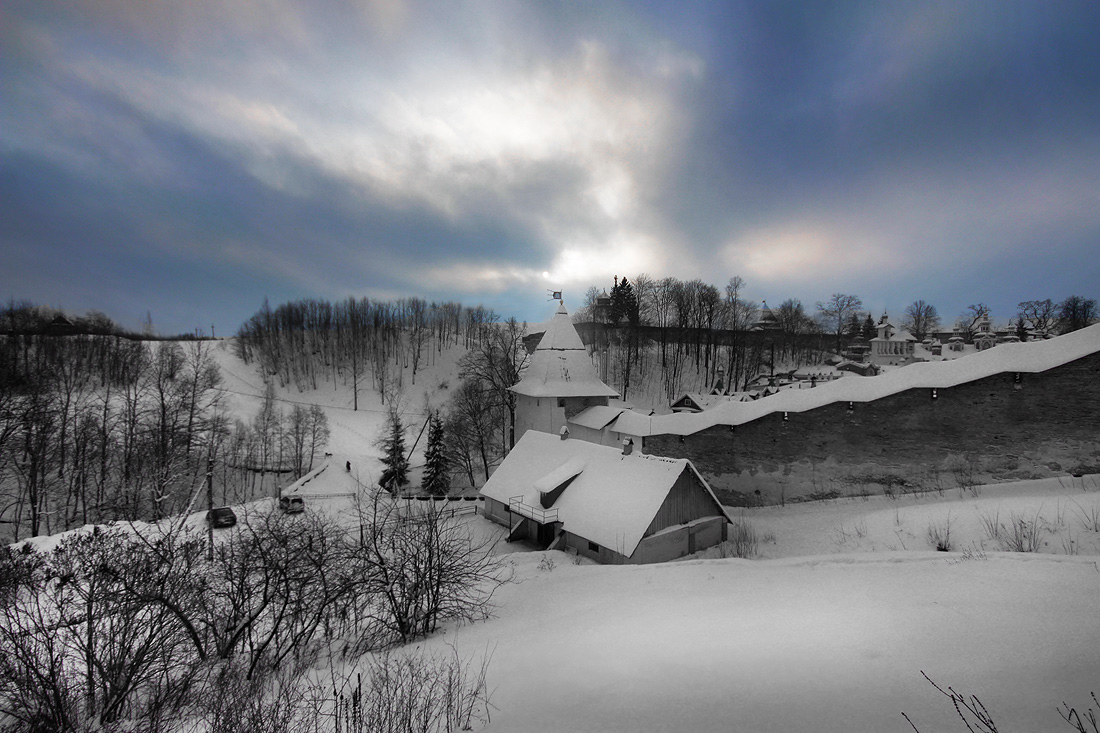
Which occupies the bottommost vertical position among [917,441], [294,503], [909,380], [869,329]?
[294,503]

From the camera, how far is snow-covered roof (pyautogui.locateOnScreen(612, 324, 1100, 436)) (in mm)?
13555

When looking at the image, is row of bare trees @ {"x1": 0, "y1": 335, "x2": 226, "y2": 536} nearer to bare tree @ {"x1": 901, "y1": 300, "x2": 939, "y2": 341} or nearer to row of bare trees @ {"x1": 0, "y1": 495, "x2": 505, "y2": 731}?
row of bare trees @ {"x1": 0, "y1": 495, "x2": 505, "y2": 731}

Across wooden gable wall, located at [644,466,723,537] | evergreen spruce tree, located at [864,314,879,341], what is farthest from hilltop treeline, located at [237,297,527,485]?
evergreen spruce tree, located at [864,314,879,341]

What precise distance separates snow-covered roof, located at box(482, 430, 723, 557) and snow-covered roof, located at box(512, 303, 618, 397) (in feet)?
18.3

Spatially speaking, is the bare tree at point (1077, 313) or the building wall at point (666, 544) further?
the bare tree at point (1077, 313)

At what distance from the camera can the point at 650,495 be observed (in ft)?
43.0

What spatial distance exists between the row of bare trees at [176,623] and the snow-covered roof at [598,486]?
4.50 m

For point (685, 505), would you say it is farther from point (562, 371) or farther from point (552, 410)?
point (562, 371)

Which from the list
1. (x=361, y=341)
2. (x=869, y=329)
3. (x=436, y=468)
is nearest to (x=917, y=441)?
(x=436, y=468)

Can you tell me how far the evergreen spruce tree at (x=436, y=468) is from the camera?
2620 cm

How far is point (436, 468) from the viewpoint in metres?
26.3

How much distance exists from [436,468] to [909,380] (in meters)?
22.6

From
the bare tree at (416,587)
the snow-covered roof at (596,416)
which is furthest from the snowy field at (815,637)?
the snow-covered roof at (596,416)

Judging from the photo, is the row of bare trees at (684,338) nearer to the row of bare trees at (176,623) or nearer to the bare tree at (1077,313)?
the bare tree at (1077,313)
